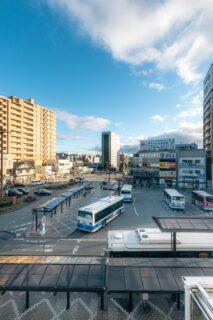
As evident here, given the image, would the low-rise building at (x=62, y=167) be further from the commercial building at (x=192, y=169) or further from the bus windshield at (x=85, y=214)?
the bus windshield at (x=85, y=214)

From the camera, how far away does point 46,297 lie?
822 cm

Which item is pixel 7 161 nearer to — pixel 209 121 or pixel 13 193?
pixel 13 193

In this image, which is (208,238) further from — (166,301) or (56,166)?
(56,166)

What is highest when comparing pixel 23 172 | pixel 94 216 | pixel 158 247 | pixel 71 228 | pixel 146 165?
pixel 146 165

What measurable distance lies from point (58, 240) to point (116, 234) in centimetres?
743

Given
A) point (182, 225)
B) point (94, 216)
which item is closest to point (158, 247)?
point (182, 225)

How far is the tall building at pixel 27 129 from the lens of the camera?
60844mm

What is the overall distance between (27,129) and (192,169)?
70265 mm

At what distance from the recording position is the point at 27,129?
70.1 metres

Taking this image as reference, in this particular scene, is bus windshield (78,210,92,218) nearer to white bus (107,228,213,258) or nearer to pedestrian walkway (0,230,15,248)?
white bus (107,228,213,258)

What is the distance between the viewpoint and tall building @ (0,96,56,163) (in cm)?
6084

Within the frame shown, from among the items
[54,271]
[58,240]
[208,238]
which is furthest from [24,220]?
[208,238]

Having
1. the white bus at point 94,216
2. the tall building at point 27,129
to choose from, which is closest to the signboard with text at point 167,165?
the white bus at point 94,216

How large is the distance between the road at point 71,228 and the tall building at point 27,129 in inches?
1796
